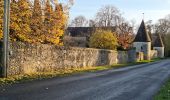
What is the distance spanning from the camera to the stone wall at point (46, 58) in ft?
73.9

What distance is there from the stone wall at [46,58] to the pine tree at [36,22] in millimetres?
2553

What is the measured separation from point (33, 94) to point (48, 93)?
0.75 metres

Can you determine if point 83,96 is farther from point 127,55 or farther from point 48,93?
point 127,55

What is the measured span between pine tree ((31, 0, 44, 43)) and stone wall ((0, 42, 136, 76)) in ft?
8.38

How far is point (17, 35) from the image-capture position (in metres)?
28.4

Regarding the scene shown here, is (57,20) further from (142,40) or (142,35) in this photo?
(142,35)

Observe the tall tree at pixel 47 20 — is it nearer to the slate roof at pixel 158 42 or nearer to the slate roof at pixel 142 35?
the slate roof at pixel 142 35

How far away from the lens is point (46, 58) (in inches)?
1057

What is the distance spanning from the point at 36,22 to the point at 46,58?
456cm

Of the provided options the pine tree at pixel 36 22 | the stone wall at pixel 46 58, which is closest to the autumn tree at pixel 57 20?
the pine tree at pixel 36 22

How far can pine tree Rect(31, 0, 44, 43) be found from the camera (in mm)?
30053

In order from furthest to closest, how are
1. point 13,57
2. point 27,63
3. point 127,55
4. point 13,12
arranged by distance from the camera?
point 127,55 → point 13,12 → point 27,63 → point 13,57

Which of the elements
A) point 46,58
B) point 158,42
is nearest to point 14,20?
point 46,58

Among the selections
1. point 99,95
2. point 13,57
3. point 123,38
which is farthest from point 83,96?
point 123,38
